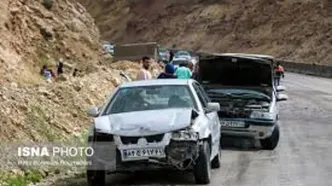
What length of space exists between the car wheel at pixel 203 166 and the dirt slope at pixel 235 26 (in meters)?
61.8

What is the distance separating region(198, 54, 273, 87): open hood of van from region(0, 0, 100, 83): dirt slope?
386 inches

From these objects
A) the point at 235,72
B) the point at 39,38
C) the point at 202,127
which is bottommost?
the point at 202,127

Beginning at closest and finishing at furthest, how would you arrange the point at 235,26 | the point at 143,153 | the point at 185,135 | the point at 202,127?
the point at 143,153 < the point at 185,135 < the point at 202,127 < the point at 235,26

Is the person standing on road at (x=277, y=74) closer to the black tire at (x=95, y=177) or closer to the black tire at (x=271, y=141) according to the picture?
the black tire at (x=271, y=141)

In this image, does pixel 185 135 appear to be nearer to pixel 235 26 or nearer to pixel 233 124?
pixel 233 124

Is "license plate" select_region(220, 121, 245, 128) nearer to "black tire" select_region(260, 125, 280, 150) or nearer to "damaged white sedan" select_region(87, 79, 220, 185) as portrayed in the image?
"black tire" select_region(260, 125, 280, 150)

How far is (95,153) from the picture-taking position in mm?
10828

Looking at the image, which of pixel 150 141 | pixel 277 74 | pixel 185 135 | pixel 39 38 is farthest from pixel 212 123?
pixel 39 38

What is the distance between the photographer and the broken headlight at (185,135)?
35.6 ft

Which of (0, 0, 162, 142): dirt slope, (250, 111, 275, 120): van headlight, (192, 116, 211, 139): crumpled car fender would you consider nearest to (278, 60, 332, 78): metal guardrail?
(0, 0, 162, 142): dirt slope

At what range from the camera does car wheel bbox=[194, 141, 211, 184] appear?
36.4 feet

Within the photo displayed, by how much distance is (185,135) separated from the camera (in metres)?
10.9

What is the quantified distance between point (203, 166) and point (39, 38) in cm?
2762

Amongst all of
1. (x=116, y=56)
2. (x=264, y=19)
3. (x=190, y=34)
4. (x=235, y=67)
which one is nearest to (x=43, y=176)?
(x=235, y=67)
